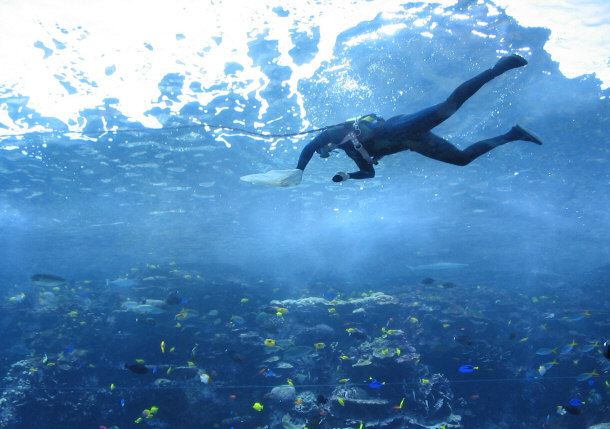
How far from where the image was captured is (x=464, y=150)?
482 centimetres

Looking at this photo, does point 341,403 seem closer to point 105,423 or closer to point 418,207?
point 105,423

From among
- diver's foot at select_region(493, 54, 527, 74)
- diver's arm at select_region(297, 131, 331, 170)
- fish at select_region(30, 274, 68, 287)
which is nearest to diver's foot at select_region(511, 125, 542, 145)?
diver's foot at select_region(493, 54, 527, 74)

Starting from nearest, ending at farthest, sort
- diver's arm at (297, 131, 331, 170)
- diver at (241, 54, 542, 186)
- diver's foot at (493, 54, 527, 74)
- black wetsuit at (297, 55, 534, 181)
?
diver's foot at (493, 54, 527, 74) → black wetsuit at (297, 55, 534, 181) → diver at (241, 54, 542, 186) → diver's arm at (297, 131, 331, 170)

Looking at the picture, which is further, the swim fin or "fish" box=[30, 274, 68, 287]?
"fish" box=[30, 274, 68, 287]

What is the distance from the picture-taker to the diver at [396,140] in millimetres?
4574

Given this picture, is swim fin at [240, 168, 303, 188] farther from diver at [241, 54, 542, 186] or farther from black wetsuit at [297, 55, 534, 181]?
black wetsuit at [297, 55, 534, 181]

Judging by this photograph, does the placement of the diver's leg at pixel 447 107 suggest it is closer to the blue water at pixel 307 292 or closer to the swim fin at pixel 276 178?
the swim fin at pixel 276 178

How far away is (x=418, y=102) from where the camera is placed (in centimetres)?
1440

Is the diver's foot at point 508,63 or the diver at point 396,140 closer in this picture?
the diver's foot at point 508,63

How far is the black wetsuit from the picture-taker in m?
4.46

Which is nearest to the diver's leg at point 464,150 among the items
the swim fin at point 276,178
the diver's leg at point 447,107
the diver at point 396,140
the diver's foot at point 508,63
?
the diver at point 396,140

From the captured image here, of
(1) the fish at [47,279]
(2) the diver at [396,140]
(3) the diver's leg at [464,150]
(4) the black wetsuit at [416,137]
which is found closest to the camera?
(4) the black wetsuit at [416,137]

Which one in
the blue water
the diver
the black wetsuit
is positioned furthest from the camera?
the blue water

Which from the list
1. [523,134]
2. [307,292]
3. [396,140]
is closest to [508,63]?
[523,134]
